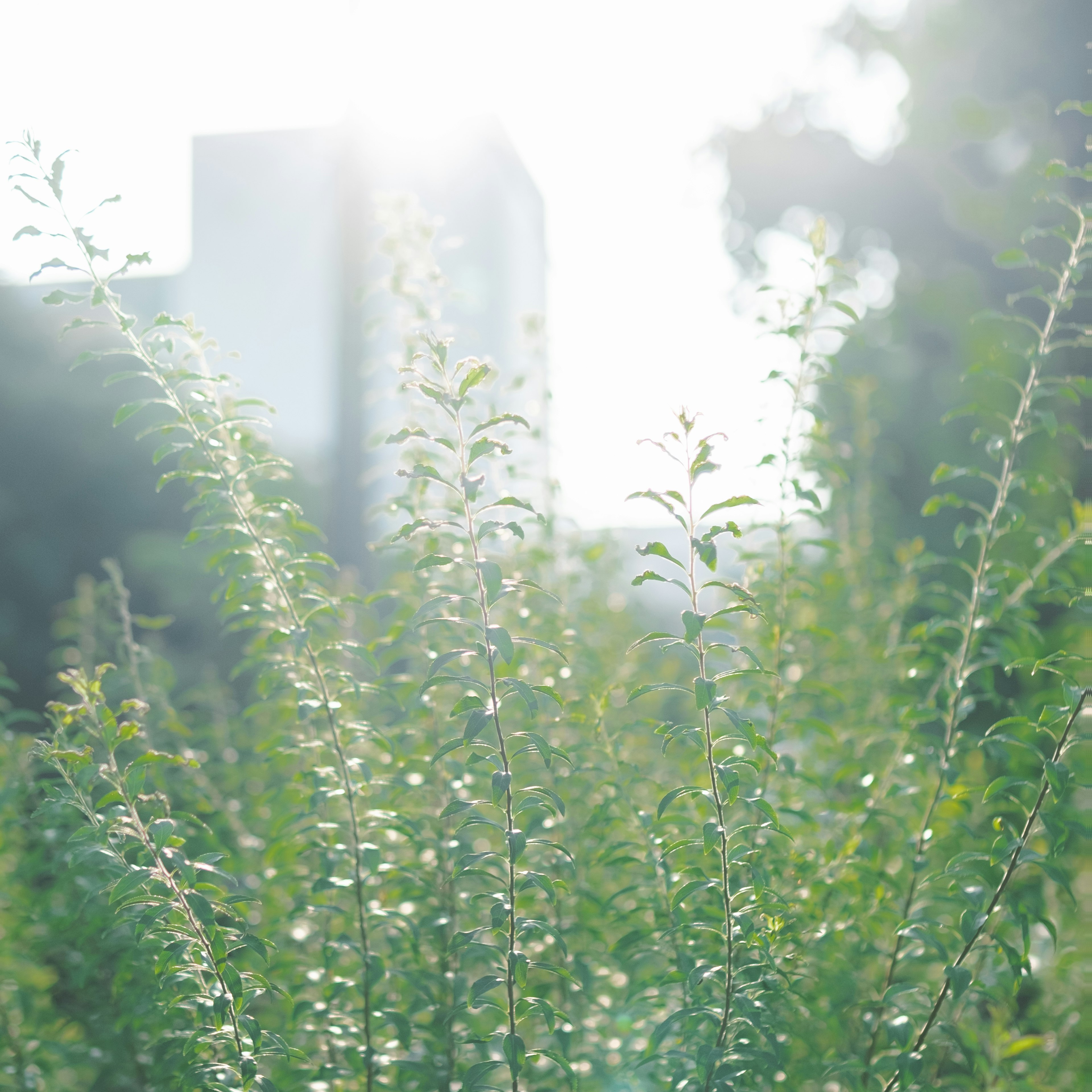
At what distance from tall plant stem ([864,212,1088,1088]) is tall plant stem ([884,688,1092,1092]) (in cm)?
24

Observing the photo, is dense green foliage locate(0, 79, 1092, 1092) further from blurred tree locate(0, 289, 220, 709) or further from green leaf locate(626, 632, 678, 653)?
blurred tree locate(0, 289, 220, 709)

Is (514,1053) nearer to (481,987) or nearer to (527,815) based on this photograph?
(481,987)

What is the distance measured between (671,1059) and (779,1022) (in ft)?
0.74

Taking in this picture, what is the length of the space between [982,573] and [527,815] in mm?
1221

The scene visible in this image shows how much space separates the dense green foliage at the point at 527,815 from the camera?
5.28 feet

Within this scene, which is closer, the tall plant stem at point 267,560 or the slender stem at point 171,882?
the slender stem at point 171,882

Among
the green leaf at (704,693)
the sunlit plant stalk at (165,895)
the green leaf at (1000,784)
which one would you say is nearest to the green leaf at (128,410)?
the sunlit plant stalk at (165,895)

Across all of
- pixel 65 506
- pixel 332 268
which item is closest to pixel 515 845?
pixel 65 506

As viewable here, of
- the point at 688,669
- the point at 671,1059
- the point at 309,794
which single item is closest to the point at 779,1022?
the point at 671,1059

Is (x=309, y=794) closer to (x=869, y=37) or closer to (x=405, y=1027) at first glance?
(x=405, y=1027)

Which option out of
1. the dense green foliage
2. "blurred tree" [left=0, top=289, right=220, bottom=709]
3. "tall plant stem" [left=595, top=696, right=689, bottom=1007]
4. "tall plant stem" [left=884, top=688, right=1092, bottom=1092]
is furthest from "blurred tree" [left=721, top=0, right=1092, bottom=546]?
"blurred tree" [left=0, top=289, right=220, bottom=709]

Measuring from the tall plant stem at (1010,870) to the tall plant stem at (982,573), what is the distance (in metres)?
0.24

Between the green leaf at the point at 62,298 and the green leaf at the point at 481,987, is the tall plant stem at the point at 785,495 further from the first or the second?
the green leaf at the point at 62,298

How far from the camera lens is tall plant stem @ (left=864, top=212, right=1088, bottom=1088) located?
78.0 inches
